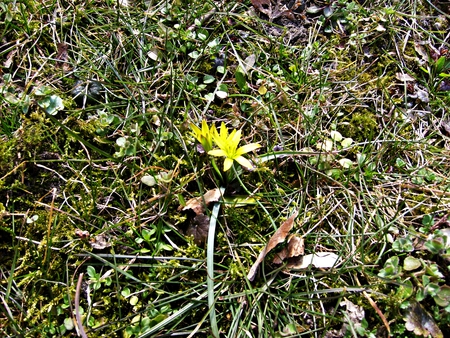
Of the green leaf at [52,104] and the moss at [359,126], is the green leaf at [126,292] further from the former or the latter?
the moss at [359,126]

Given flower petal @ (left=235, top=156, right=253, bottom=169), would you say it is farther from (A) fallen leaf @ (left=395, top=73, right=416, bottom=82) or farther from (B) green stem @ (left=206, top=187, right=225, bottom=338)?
(A) fallen leaf @ (left=395, top=73, right=416, bottom=82)

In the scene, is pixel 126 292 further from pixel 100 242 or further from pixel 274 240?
pixel 274 240

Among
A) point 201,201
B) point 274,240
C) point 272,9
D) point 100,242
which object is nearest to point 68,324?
point 100,242

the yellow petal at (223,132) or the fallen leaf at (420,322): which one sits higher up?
the yellow petal at (223,132)

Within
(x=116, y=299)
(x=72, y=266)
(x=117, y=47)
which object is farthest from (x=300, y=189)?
(x=117, y=47)

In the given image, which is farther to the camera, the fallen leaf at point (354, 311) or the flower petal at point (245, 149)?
the flower petal at point (245, 149)

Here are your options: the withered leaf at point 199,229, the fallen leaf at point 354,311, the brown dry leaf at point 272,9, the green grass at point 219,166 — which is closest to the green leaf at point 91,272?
the green grass at point 219,166

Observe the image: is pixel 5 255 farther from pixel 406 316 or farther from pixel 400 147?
pixel 400 147
